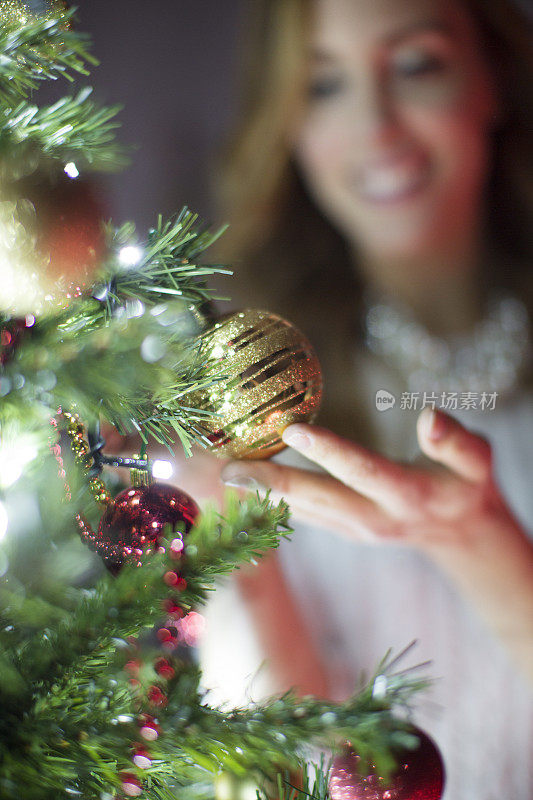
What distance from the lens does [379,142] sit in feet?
3.17

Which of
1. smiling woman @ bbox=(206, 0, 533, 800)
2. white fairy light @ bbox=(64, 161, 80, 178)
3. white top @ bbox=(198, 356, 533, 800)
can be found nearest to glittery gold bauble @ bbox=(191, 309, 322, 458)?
white fairy light @ bbox=(64, 161, 80, 178)

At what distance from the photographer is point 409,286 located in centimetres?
121

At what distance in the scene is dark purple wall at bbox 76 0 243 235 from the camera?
3.15ft

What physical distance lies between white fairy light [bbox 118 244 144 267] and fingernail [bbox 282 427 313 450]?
0.51 feet

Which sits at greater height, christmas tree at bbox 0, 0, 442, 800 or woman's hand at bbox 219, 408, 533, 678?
christmas tree at bbox 0, 0, 442, 800

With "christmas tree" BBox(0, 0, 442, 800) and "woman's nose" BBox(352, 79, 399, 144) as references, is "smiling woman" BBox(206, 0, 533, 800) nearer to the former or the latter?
"woman's nose" BBox(352, 79, 399, 144)

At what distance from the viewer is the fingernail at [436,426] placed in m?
0.49

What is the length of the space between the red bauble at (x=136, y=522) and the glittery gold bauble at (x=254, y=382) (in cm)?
6

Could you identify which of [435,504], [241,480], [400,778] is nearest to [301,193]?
[435,504]

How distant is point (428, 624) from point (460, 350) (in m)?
0.54

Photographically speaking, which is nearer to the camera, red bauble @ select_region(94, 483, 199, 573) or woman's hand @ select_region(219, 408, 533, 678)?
red bauble @ select_region(94, 483, 199, 573)

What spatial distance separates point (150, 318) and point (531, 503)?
1.02 m

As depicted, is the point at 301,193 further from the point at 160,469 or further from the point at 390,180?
the point at 160,469

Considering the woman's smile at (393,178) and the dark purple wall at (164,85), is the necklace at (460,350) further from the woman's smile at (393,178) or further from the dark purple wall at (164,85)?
the dark purple wall at (164,85)
